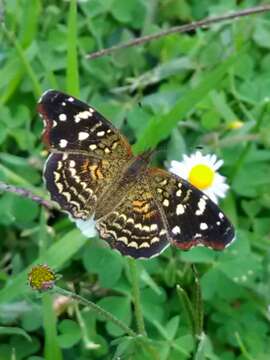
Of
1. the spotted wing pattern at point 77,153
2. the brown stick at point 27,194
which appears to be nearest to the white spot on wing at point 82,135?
the spotted wing pattern at point 77,153

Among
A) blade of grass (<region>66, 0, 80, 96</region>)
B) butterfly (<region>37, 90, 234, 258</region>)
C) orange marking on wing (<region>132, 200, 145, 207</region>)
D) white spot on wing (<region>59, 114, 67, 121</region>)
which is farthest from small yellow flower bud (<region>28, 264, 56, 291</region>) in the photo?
blade of grass (<region>66, 0, 80, 96</region>)

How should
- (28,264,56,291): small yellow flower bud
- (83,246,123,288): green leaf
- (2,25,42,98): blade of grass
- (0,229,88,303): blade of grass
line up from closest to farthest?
(28,264,56,291): small yellow flower bud
(0,229,88,303): blade of grass
(83,246,123,288): green leaf
(2,25,42,98): blade of grass

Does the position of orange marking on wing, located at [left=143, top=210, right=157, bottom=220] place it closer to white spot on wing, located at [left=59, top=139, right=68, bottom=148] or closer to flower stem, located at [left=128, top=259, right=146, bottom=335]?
flower stem, located at [left=128, top=259, right=146, bottom=335]

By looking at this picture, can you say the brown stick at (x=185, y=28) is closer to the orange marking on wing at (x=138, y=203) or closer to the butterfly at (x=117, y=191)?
the butterfly at (x=117, y=191)

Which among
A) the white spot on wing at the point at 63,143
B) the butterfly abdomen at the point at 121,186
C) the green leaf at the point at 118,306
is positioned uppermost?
the white spot on wing at the point at 63,143

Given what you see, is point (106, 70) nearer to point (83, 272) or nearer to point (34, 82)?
point (34, 82)

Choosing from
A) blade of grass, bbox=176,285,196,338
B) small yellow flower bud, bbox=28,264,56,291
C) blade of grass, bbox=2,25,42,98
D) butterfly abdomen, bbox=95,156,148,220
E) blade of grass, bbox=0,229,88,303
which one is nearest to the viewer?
small yellow flower bud, bbox=28,264,56,291

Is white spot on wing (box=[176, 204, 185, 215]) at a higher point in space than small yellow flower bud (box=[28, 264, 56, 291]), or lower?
lower

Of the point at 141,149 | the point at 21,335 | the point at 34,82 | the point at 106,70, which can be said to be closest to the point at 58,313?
the point at 21,335
